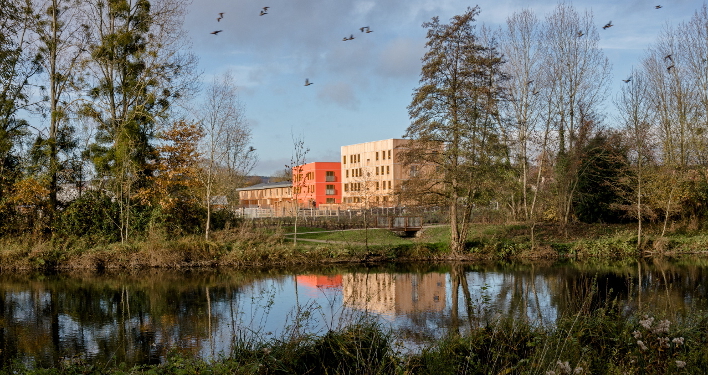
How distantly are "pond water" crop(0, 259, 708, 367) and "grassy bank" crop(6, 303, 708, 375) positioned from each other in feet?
1.28

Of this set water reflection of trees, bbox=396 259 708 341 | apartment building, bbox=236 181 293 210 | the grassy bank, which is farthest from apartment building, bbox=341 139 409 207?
the grassy bank

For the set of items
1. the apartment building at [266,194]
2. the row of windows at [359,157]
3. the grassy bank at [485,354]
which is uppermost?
the row of windows at [359,157]

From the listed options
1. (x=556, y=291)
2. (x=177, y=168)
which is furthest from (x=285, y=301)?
(x=177, y=168)

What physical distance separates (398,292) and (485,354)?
9.34m

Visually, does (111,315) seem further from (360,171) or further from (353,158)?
(353,158)

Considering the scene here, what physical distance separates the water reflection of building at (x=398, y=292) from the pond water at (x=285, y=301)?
3 cm

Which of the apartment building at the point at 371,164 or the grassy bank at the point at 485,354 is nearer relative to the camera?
the grassy bank at the point at 485,354

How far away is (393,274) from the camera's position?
21.0m

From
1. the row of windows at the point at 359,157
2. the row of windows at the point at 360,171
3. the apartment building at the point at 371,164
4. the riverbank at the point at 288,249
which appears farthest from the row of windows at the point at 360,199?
the riverbank at the point at 288,249

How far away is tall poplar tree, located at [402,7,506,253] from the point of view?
965 inches

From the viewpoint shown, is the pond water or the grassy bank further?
the pond water

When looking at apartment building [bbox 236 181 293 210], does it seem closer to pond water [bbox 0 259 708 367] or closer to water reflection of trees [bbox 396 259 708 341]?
pond water [bbox 0 259 708 367]

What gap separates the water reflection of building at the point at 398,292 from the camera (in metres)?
14.0

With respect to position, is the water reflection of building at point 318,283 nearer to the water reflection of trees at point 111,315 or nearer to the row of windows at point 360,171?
the water reflection of trees at point 111,315
